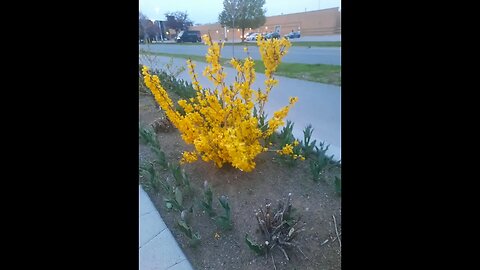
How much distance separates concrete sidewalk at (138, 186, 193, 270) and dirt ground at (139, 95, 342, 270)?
1.7 inches

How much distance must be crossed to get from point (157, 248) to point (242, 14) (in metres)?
1.49

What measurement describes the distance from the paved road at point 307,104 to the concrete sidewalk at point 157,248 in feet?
3.76

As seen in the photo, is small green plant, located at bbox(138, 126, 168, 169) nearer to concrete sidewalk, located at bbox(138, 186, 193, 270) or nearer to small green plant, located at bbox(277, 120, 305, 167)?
concrete sidewalk, located at bbox(138, 186, 193, 270)

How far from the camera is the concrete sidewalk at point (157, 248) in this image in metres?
1.41

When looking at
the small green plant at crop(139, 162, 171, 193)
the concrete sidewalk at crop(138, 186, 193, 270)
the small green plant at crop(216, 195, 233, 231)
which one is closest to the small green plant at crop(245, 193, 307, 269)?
the small green plant at crop(216, 195, 233, 231)

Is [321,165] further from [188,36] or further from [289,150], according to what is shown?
[188,36]

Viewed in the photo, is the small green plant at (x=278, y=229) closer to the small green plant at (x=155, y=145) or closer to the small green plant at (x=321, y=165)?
the small green plant at (x=321, y=165)

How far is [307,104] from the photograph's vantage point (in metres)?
3.64

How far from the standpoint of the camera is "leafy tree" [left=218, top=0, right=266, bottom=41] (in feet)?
5.47

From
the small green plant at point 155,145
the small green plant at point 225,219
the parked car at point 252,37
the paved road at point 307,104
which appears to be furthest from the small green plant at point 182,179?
the parked car at point 252,37
